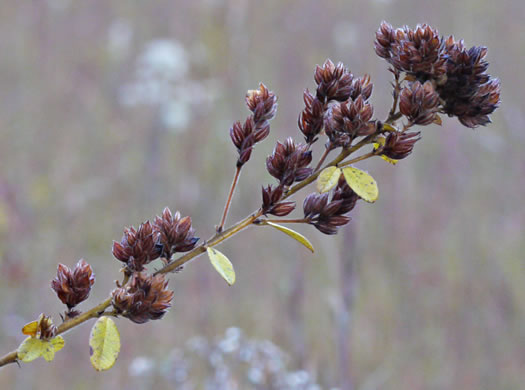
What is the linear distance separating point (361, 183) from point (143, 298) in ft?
1.18

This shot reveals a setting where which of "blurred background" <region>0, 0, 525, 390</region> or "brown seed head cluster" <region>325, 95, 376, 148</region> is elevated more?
"blurred background" <region>0, 0, 525, 390</region>

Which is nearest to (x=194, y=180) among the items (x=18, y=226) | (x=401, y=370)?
(x=18, y=226)

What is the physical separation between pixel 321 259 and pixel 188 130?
2318mm

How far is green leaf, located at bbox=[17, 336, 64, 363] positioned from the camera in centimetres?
73

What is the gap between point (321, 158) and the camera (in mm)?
869

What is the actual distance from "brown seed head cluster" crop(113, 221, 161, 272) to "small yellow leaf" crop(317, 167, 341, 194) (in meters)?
0.26

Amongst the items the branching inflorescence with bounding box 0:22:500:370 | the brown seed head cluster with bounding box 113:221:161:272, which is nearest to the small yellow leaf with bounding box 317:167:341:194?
the branching inflorescence with bounding box 0:22:500:370

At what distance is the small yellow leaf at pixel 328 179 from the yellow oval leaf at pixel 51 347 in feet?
1.39

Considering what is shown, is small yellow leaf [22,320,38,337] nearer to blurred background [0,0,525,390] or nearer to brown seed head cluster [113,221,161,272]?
brown seed head cluster [113,221,161,272]

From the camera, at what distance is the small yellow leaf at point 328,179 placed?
79 centimetres

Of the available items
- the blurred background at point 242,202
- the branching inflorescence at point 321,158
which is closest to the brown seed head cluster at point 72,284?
the branching inflorescence at point 321,158

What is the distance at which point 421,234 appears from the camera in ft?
16.2

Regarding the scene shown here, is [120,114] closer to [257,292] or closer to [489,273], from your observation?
[257,292]

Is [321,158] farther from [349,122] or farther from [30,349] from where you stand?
[30,349]
